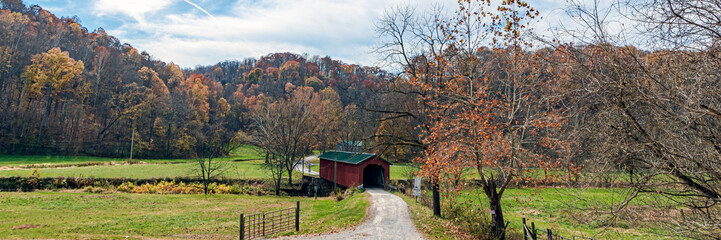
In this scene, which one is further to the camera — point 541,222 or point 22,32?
point 22,32

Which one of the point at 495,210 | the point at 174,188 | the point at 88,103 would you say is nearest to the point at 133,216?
the point at 174,188

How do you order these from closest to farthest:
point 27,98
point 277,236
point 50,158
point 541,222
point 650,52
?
1. point 650,52
2. point 277,236
3. point 541,222
4. point 50,158
5. point 27,98

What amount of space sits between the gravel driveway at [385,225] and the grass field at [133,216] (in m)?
0.73

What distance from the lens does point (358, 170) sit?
91.1ft

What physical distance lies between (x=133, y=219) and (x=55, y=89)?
5373 centimetres

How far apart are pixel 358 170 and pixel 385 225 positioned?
561 inches

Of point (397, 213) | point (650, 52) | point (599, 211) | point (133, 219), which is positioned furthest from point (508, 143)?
point (133, 219)

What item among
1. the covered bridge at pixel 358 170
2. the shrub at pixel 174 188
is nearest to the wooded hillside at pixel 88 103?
the covered bridge at pixel 358 170

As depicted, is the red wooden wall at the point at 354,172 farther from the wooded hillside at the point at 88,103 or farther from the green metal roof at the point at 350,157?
the wooded hillside at the point at 88,103

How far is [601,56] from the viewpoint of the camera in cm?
568

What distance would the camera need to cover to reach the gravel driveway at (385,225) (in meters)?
11.9

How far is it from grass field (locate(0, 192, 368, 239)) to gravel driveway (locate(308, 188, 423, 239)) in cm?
73

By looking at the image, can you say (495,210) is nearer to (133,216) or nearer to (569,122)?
(569,122)

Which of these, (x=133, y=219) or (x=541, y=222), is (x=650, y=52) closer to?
(x=541, y=222)
